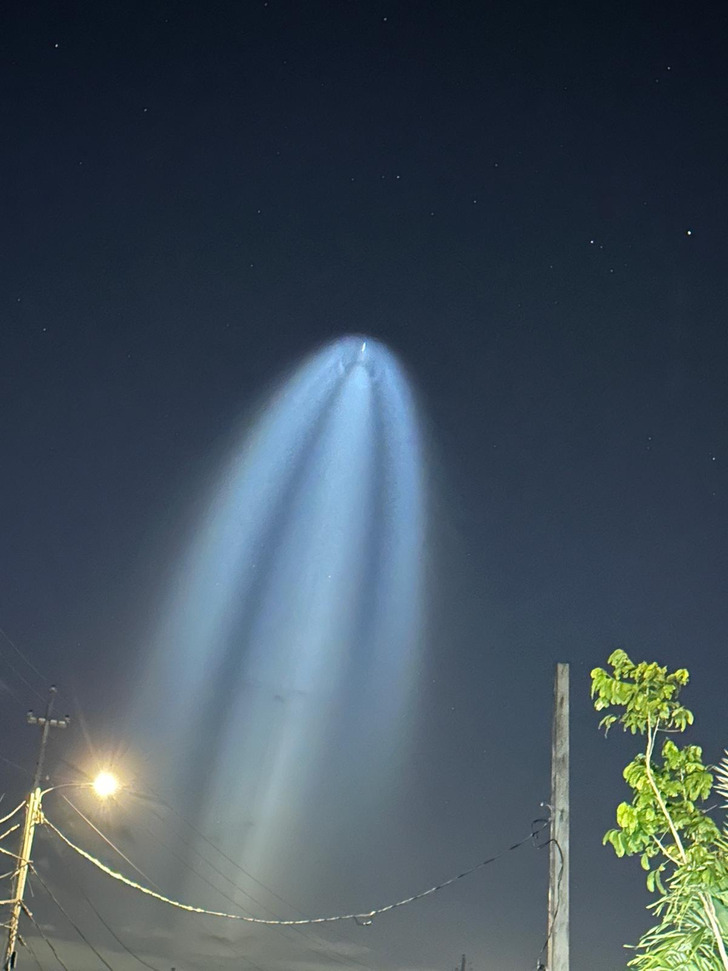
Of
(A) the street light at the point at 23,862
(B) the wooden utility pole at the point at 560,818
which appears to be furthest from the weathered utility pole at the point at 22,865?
(B) the wooden utility pole at the point at 560,818

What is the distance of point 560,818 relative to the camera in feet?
43.3

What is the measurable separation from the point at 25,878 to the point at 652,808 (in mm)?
16905

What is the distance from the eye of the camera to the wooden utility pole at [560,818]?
498 inches

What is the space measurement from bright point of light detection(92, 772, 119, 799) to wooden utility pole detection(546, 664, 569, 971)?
408 inches

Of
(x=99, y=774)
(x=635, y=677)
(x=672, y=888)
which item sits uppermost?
(x=99, y=774)

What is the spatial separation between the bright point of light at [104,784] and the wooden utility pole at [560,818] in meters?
10.4

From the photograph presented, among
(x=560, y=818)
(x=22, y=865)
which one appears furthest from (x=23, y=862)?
(x=560, y=818)

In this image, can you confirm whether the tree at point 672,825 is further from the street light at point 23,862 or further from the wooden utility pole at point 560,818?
the street light at point 23,862

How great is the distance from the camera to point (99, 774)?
20.6 meters

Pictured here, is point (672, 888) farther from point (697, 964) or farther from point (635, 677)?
point (635, 677)

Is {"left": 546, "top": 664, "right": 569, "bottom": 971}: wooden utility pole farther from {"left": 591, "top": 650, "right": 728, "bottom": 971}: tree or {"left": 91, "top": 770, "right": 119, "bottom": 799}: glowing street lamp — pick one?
{"left": 91, "top": 770, "right": 119, "bottom": 799}: glowing street lamp

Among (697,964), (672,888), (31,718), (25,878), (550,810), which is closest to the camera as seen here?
(697,964)

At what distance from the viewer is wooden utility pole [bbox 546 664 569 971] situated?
41.5 ft

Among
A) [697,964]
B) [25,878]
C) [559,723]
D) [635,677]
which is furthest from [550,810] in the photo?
[25,878]
